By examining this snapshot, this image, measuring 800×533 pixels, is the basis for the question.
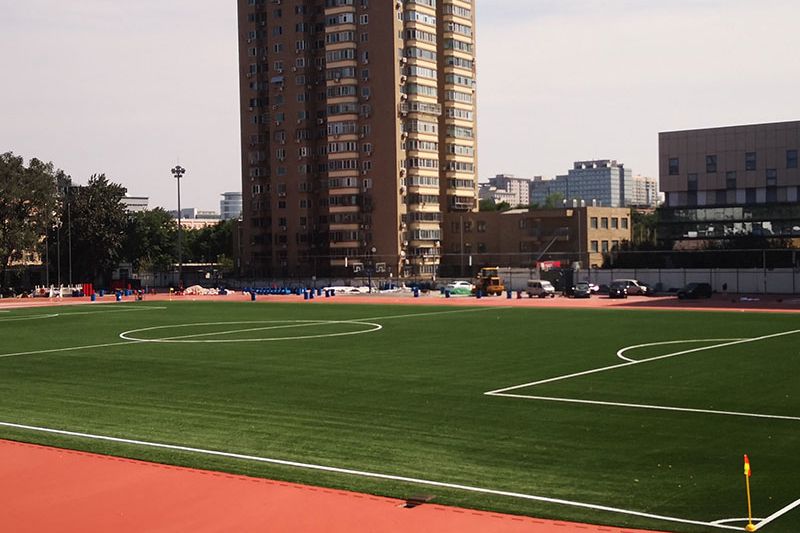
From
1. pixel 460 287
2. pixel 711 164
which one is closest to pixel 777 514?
pixel 460 287

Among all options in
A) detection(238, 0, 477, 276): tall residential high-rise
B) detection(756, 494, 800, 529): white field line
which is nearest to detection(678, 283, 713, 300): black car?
detection(238, 0, 477, 276): tall residential high-rise

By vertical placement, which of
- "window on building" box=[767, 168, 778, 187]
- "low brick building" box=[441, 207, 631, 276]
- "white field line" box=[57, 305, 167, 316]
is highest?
"window on building" box=[767, 168, 778, 187]

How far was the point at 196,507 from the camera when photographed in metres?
16.7

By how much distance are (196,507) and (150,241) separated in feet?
592

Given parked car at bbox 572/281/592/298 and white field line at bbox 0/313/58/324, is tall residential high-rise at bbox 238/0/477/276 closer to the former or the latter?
parked car at bbox 572/281/592/298

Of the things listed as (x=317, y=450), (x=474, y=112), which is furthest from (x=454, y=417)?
(x=474, y=112)

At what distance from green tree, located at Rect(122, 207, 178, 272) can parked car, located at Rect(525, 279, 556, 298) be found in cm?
9304

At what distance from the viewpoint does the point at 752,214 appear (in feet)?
436

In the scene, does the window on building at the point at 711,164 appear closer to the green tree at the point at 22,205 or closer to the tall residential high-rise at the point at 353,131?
the tall residential high-rise at the point at 353,131

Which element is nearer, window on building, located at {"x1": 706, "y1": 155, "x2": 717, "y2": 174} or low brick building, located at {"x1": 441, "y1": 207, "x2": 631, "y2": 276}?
window on building, located at {"x1": 706, "y1": 155, "x2": 717, "y2": 174}

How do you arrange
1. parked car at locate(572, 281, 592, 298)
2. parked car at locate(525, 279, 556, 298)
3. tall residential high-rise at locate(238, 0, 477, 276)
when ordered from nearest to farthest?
1. parked car at locate(572, 281, 592, 298)
2. parked car at locate(525, 279, 556, 298)
3. tall residential high-rise at locate(238, 0, 477, 276)

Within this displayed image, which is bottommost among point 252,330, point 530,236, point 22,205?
point 252,330

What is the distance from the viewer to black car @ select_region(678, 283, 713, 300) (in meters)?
91.6

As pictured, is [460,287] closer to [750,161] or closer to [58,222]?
[750,161]
